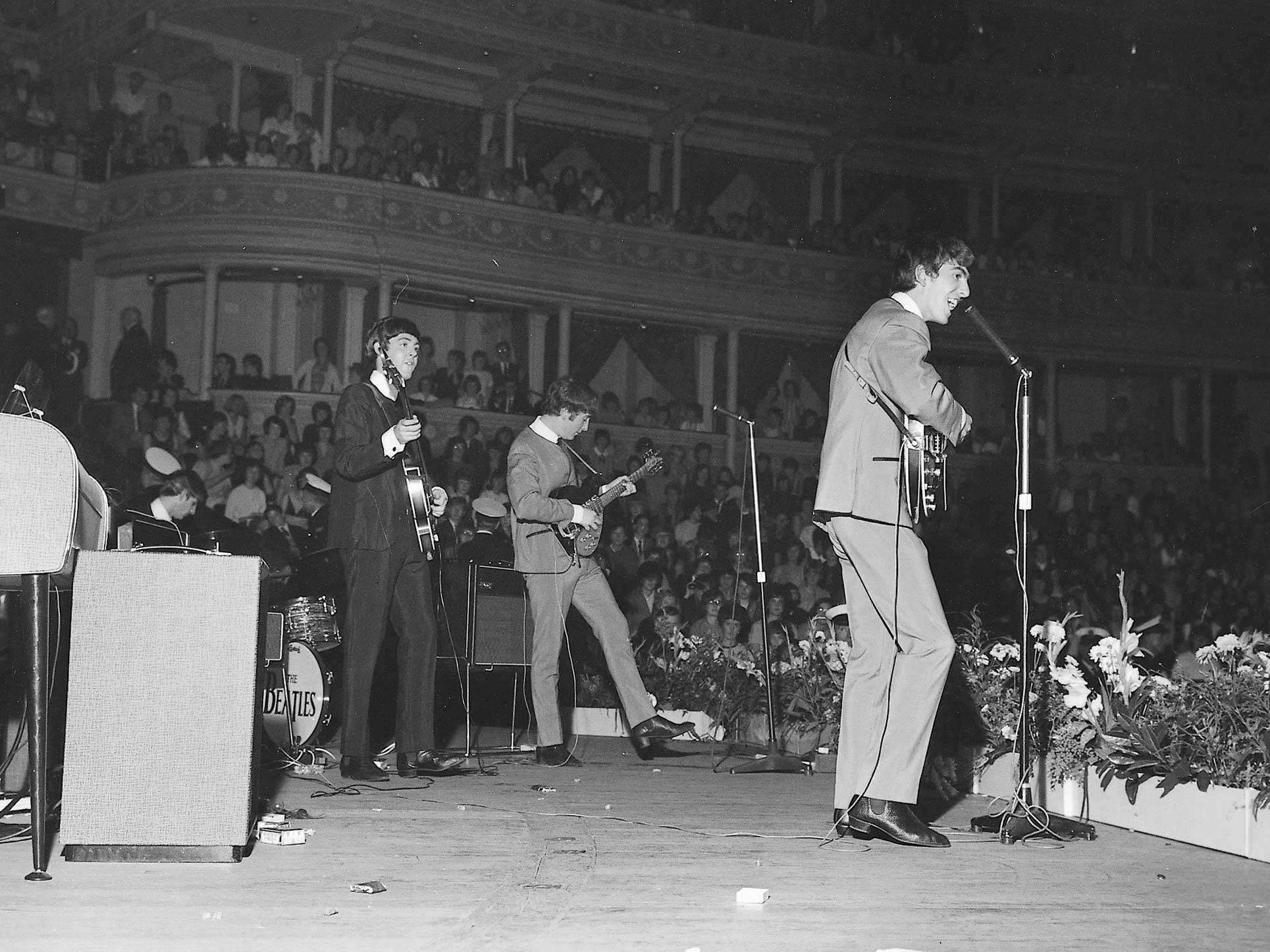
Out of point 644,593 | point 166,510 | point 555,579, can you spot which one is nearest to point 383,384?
point 166,510

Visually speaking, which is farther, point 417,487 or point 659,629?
point 659,629

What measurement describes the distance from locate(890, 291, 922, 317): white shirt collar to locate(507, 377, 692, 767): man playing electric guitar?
2.09 metres

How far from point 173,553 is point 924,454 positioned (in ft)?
6.49

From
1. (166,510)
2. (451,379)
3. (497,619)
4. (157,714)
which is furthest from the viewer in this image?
(451,379)

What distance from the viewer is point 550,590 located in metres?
5.81

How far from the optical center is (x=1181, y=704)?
13.3ft

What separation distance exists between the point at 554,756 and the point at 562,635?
513 millimetres

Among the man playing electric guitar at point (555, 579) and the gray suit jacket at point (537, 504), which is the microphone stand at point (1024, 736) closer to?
the man playing electric guitar at point (555, 579)

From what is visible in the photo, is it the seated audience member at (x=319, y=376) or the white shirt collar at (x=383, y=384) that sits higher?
the seated audience member at (x=319, y=376)

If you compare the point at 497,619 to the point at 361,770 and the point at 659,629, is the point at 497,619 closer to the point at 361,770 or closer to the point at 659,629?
the point at 361,770

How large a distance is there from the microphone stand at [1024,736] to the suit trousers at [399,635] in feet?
6.92

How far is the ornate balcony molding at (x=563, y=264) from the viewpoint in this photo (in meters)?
12.5

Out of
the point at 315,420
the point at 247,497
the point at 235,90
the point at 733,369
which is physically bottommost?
the point at 247,497

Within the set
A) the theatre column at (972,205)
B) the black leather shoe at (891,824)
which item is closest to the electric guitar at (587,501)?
the black leather shoe at (891,824)
